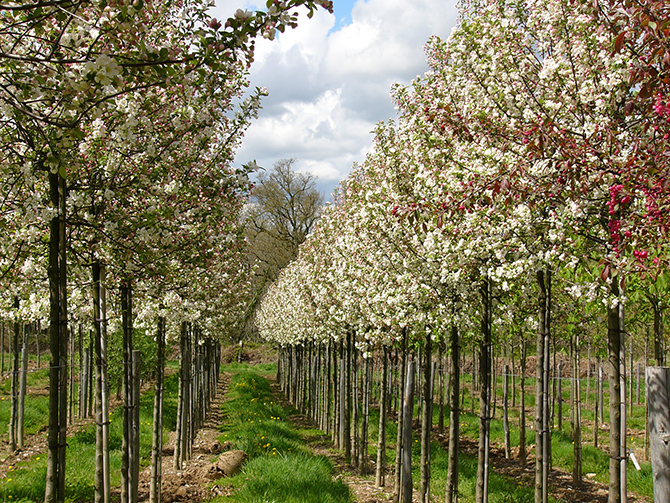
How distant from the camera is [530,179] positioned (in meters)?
3.55

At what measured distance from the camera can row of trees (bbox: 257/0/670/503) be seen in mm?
3348

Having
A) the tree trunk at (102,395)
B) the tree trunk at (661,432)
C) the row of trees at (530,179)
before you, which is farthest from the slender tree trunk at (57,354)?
the tree trunk at (661,432)

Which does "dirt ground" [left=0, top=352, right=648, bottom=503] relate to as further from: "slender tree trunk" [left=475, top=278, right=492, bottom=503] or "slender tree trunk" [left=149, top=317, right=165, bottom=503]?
"slender tree trunk" [left=475, top=278, right=492, bottom=503]

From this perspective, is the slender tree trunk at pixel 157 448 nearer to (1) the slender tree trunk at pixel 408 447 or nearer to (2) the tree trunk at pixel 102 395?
(2) the tree trunk at pixel 102 395

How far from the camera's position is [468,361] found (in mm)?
40344

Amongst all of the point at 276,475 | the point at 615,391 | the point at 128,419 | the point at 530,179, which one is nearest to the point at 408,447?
the point at 615,391

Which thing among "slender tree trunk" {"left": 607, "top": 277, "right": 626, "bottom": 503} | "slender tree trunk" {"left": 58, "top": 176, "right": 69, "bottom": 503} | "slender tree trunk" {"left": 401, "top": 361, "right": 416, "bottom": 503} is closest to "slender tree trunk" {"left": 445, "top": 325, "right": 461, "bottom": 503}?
"slender tree trunk" {"left": 401, "top": 361, "right": 416, "bottom": 503}

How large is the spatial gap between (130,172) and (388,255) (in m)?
4.01

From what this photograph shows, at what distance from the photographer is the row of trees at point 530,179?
335 centimetres

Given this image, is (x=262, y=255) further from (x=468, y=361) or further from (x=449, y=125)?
(x=449, y=125)

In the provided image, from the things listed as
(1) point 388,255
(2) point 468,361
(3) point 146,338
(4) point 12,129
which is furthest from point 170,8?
(2) point 468,361

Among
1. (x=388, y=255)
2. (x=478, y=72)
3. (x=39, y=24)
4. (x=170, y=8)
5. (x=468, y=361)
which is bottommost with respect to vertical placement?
(x=468, y=361)

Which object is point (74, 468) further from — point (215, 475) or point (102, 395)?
point (102, 395)

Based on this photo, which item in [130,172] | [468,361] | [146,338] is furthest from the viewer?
[468,361]
